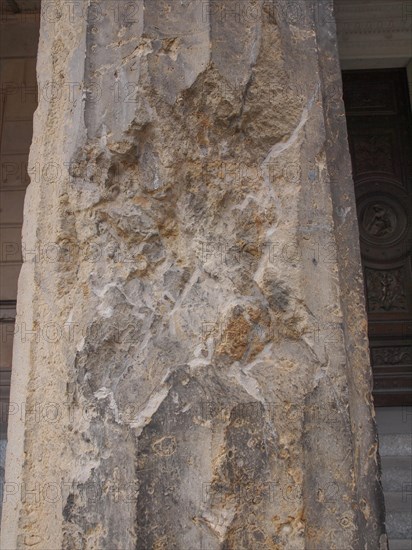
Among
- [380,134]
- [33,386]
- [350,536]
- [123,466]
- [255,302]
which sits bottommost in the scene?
[350,536]

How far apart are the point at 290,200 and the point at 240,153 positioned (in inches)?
6.8

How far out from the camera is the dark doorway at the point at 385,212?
390cm

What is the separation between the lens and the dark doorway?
3.90 metres

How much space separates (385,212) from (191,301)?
2978mm

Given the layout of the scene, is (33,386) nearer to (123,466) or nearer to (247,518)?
(123,466)

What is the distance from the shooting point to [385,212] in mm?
4012

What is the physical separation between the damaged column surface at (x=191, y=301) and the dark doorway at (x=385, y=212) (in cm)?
252

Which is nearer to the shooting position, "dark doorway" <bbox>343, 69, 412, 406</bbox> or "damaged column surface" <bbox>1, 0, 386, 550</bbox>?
"damaged column surface" <bbox>1, 0, 386, 550</bbox>

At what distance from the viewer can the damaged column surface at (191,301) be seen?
1.21m

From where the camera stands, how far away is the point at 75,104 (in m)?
1.50

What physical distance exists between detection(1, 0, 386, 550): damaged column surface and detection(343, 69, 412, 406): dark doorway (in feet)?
8.27

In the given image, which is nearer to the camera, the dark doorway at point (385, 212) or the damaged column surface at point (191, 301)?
the damaged column surface at point (191, 301)

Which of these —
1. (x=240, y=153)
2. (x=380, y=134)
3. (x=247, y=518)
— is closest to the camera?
(x=247, y=518)

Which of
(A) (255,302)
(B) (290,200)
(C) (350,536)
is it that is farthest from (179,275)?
(C) (350,536)
